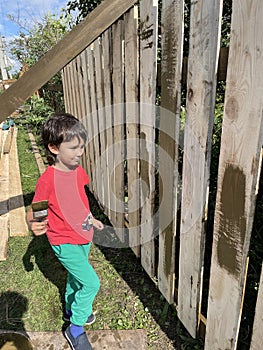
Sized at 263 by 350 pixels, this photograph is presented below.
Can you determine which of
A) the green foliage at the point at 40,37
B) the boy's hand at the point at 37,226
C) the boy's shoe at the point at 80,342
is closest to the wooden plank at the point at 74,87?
the boy's hand at the point at 37,226

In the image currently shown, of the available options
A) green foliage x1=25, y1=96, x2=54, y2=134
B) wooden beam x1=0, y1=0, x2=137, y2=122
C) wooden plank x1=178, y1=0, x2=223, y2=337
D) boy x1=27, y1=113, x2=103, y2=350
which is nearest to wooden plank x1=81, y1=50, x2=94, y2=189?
wooden beam x1=0, y1=0, x2=137, y2=122

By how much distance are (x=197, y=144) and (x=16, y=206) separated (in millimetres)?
3005

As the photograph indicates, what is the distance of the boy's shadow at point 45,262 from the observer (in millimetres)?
2605

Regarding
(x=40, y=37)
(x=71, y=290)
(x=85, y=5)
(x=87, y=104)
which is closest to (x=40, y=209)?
(x=71, y=290)

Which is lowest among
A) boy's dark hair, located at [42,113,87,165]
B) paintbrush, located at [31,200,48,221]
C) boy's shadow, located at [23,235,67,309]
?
boy's shadow, located at [23,235,67,309]

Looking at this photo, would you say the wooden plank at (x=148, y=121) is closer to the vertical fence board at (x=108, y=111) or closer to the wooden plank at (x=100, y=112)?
the vertical fence board at (x=108, y=111)

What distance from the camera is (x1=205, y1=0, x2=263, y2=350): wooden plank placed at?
109 cm

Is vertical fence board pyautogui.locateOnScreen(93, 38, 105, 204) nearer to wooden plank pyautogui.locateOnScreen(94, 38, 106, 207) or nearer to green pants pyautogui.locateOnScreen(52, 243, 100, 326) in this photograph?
wooden plank pyautogui.locateOnScreen(94, 38, 106, 207)

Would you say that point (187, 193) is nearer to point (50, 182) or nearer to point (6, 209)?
point (50, 182)

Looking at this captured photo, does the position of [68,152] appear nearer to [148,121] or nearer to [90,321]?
[148,121]

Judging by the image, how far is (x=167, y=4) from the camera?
1577mm

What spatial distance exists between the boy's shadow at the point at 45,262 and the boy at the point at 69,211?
1.77 ft

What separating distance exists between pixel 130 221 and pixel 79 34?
5.06 feet

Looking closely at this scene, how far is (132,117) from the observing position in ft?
7.37
